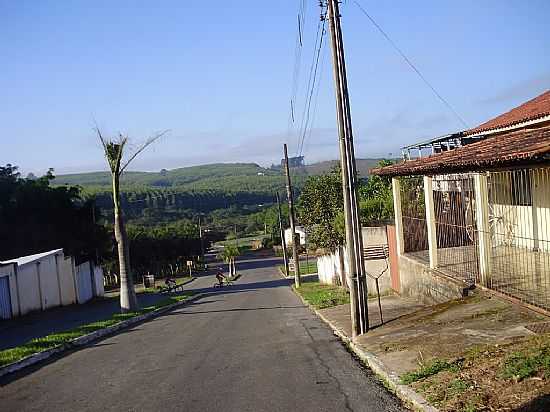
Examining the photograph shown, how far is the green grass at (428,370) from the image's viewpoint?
8.02m

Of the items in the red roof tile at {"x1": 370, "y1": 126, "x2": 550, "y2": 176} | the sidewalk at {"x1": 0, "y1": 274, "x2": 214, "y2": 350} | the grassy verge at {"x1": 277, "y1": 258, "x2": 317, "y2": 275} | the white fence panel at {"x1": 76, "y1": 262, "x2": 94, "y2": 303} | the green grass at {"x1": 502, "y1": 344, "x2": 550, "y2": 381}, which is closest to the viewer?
the green grass at {"x1": 502, "y1": 344, "x2": 550, "y2": 381}

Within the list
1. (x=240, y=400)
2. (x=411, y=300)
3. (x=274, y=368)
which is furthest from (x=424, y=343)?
(x=411, y=300)

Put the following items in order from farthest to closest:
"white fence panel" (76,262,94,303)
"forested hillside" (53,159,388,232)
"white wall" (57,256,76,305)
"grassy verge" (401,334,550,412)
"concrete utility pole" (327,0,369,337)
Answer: "forested hillside" (53,159,388,232), "white fence panel" (76,262,94,303), "white wall" (57,256,76,305), "concrete utility pole" (327,0,369,337), "grassy verge" (401,334,550,412)

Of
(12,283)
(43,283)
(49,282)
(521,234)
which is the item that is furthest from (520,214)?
(49,282)

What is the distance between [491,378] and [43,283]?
26794mm

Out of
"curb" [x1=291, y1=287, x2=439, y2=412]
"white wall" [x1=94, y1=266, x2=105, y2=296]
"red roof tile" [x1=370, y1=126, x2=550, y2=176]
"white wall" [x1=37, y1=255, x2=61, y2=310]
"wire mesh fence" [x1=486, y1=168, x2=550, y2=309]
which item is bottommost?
"white wall" [x1=94, y1=266, x2=105, y2=296]

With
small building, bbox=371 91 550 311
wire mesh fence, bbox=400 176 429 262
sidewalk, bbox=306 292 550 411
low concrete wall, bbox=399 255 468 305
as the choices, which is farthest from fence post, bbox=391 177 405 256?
sidewalk, bbox=306 292 550 411

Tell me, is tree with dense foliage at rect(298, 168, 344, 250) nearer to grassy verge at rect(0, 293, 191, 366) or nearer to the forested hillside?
grassy verge at rect(0, 293, 191, 366)

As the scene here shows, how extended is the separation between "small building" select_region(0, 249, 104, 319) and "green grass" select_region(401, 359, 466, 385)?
2104 cm

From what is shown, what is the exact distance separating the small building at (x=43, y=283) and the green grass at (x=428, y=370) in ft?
69.0

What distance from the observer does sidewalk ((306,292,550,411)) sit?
6.73 metres

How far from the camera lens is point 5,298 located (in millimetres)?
25828

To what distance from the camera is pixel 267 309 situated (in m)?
23.1

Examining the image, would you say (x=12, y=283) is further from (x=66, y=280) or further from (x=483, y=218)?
(x=483, y=218)
